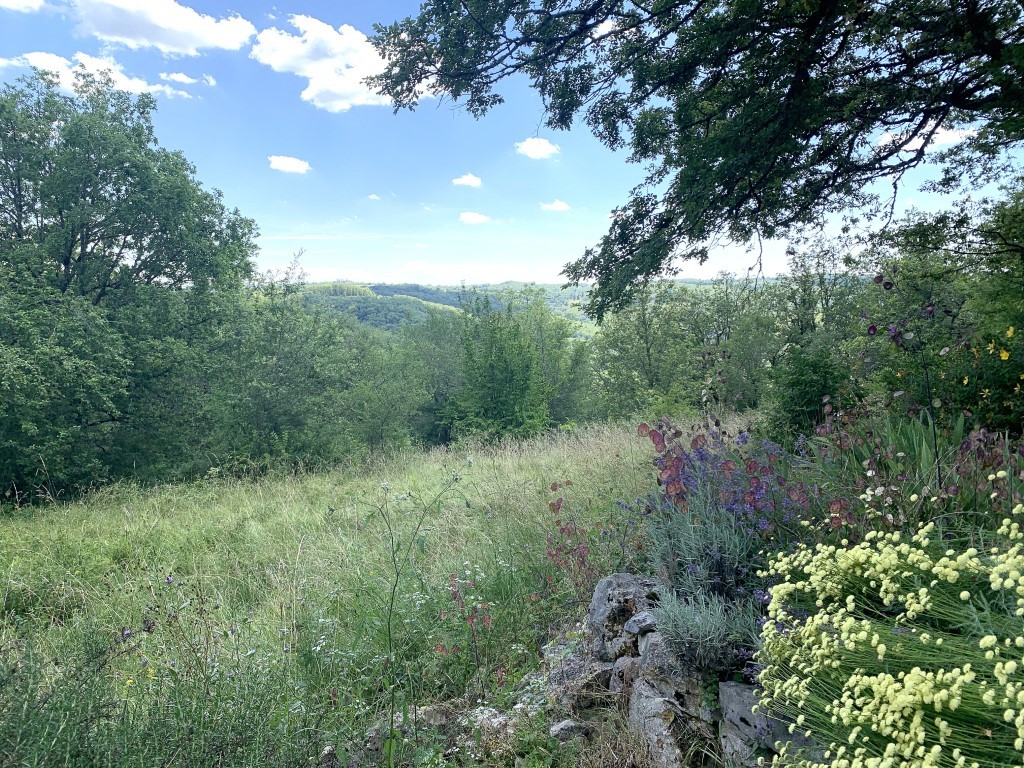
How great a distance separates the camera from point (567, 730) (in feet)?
7.95

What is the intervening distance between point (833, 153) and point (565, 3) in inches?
147

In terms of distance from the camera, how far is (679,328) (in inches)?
1005

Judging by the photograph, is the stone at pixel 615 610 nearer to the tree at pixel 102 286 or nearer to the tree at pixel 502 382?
the tree at pixel 102 286

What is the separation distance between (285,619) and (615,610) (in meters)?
2.25

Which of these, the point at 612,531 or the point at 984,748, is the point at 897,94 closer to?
the point at 612,531

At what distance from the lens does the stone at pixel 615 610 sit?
2.75 metres

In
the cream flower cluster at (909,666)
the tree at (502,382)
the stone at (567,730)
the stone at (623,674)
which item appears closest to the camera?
the cream flower cluster at (909,666)

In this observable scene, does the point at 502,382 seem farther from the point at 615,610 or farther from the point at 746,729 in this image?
the point at 746,729

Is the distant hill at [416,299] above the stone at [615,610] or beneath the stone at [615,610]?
above

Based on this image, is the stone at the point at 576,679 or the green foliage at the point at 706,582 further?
the stone at the point at 576,679

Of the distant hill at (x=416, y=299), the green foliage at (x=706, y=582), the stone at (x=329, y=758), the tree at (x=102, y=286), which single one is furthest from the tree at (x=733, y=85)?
the tree at (x=102, y=286)

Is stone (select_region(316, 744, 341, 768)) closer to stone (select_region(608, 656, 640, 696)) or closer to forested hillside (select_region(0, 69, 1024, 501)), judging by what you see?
stone (select_region(608, 656, 640, 696))

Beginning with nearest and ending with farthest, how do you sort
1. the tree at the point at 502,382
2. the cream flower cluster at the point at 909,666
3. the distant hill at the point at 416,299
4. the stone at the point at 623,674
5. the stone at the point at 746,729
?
the cream flower cluster at the point at 909,666, the stone at the point at 746,729, the stone at the point at 623,674, the distant hill at the point at 416,299, the tree at the point at 502,382

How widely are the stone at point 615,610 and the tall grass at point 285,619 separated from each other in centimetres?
50
